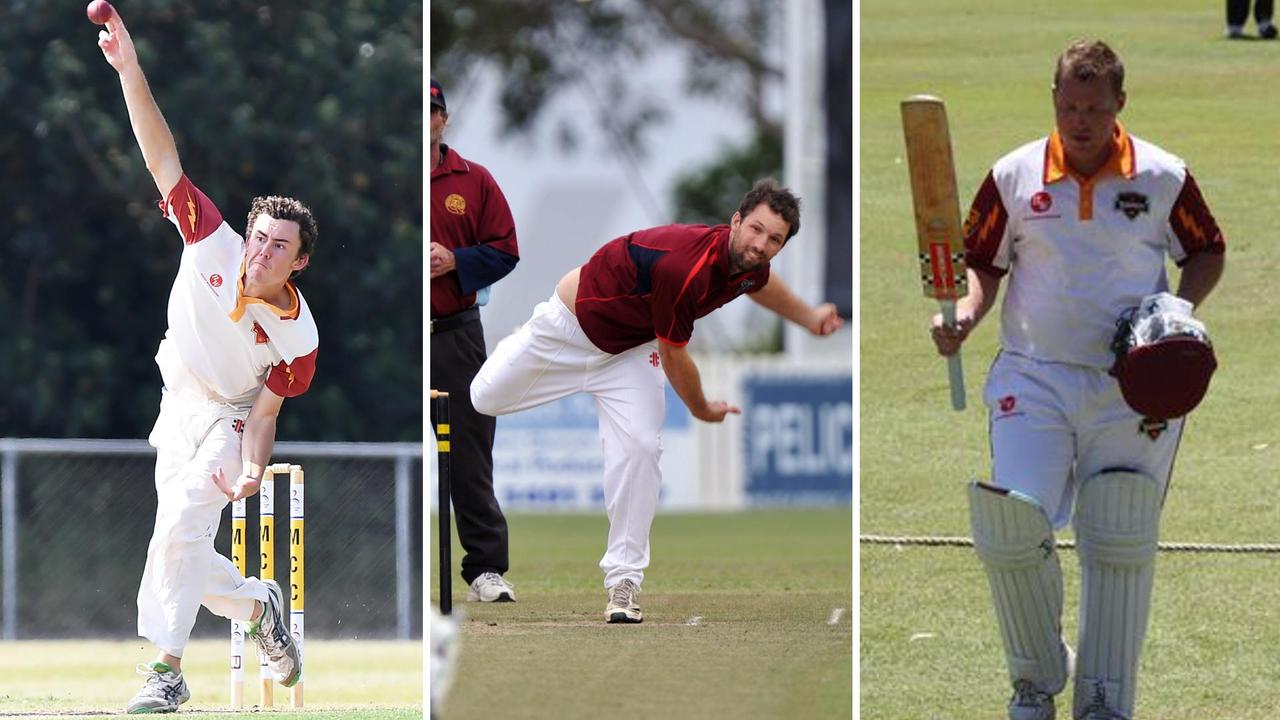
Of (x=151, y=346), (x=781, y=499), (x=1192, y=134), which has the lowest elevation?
(x=781, y=499)

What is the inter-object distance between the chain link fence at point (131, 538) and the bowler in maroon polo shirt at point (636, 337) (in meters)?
6.35

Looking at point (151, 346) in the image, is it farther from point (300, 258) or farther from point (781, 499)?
point (300, 258)

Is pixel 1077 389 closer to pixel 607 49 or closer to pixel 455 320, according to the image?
pixel 455 320

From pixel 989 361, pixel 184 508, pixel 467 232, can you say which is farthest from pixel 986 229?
pixel 989 361

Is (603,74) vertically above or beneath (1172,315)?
above

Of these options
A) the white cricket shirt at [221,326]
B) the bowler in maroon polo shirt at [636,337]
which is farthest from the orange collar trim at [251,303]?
the bowler in maroon polo shirt at [636,337]

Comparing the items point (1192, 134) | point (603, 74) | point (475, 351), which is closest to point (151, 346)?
point (603, 74)

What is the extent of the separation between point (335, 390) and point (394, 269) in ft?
3.21

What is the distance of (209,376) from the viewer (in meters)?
4.70

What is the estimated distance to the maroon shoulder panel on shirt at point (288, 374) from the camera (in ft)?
15.5

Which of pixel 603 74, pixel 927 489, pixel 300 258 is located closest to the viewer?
pixel 300 258

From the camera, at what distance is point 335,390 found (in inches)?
458

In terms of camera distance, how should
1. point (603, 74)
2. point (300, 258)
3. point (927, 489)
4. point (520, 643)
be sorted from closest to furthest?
1. point (520, 643)
2. point (300, 258)
3. point (927, 489)
4. point (603, 74)

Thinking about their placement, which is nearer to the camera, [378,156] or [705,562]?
[705,562]
